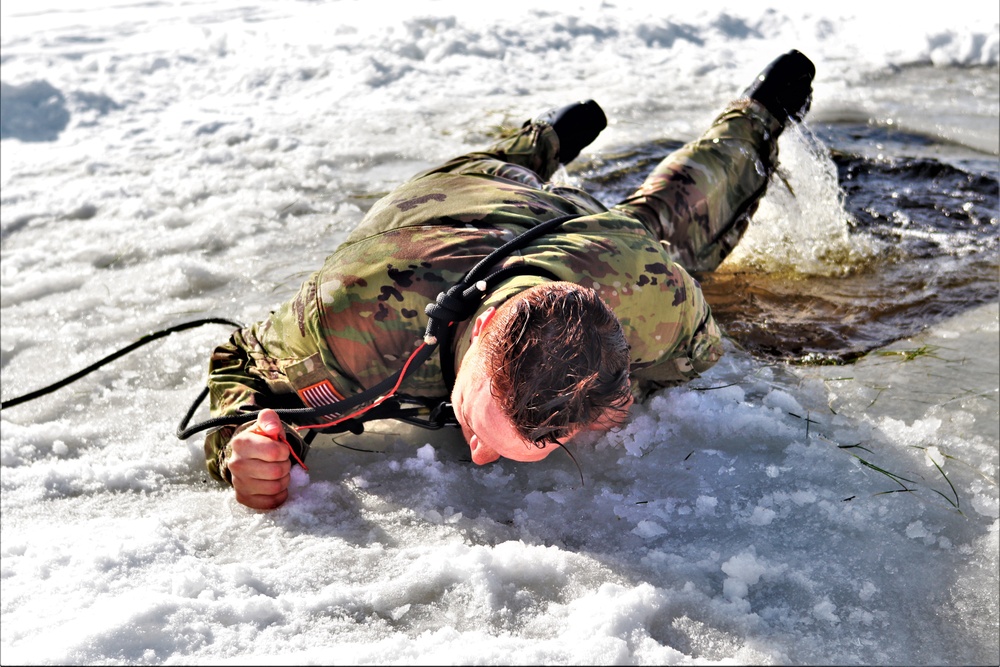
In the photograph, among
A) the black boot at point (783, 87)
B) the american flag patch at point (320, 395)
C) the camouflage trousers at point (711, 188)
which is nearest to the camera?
the american flag patch at point (320, 395)

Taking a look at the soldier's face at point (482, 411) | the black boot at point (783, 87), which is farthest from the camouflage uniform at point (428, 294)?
the black boot at point (783, 87)

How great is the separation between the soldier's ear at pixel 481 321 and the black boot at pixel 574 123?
1543 mm

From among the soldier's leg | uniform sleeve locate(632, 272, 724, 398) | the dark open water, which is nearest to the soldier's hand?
uniform sleeve locate(632, 272, 724, 398)

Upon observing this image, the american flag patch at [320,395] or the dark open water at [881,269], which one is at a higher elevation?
the american flag patch at [320,395]

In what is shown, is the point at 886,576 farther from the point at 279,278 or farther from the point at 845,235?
the point at 279,278

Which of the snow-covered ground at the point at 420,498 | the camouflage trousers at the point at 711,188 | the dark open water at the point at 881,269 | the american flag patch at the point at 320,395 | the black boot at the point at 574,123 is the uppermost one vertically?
the black boot at the point at 574,123

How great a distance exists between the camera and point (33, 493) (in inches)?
85.9

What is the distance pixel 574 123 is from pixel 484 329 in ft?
5.45

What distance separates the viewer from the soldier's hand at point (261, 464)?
201 cm

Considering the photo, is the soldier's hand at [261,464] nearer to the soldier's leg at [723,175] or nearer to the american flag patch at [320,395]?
the american flag patch at [320,395]

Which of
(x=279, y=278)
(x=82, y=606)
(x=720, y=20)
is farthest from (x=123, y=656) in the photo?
(x=720, y=20)

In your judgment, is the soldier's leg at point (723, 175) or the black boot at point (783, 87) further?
the black boot at point (783, 87)

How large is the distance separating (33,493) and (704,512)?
172 cm

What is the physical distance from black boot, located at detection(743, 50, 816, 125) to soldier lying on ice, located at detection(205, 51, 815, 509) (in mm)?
821
